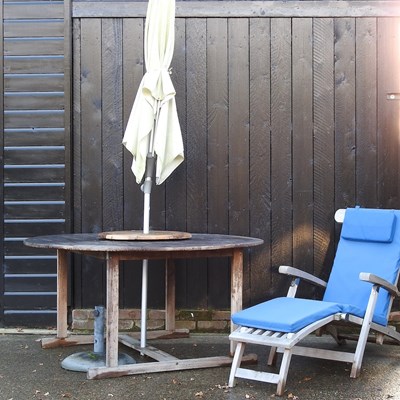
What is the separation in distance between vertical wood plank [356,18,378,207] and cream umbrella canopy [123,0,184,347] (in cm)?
147

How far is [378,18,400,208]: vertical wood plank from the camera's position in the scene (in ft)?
15.5

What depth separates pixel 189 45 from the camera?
4762mm

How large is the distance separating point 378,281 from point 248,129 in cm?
167

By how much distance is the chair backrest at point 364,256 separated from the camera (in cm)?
398

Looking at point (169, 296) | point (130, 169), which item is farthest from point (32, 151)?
point (169, 296)

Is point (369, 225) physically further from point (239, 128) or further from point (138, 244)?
point (138, 244)

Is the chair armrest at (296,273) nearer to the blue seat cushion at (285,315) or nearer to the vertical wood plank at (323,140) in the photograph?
the blue seat cushion at (285,315)

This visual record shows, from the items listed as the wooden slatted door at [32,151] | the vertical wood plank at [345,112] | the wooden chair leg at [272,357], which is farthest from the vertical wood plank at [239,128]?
the wooden slatted door at [32,151]

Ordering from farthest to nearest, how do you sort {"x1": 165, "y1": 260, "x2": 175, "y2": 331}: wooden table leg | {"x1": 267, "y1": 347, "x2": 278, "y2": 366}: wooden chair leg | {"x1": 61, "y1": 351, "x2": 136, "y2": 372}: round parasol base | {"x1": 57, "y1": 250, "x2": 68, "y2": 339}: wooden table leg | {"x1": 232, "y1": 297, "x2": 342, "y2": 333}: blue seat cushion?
{"x1": 165, "y1": 260, "x2": 175, "y2": 331}: wooden table leg, {"x1": 57, "y1": 250, "x2": 68, "y2": 339}: wooden table leg, {"x1": 267, "y1": 347, "x2": 278, "y2": 366}: wooden chair leg, {"x1": 61, "y1": 351, "x2": 136, "y2": 372}: round parasol base, {"x1": 232, "y1": 297, "x2": 342, "y2": 333}: blue seat cushion

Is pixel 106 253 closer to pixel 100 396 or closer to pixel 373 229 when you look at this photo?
pixel 100 396

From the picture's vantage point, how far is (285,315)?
332 centimetres

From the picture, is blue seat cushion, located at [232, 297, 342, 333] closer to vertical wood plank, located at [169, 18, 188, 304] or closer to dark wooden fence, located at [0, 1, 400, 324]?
dark wooden fence, located at [0, 1, 400, 324]

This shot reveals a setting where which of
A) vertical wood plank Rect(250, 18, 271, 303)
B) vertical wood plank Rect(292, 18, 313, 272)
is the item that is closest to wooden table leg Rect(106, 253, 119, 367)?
vertical wood plank Rect(250, 18, 271, 303)

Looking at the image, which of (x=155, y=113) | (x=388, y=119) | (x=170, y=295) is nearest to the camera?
(x=155, y=113)
